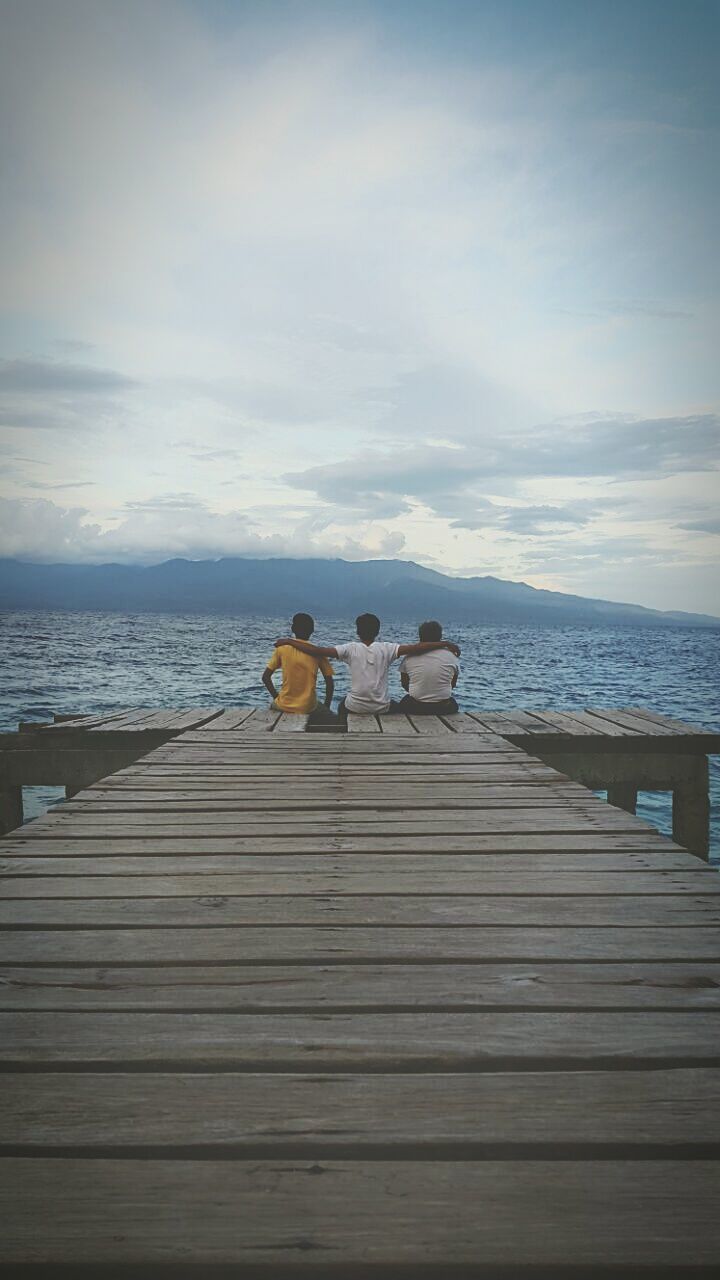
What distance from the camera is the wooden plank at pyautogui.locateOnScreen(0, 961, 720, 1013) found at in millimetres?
2053

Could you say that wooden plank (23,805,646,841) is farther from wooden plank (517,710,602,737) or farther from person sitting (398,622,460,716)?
person sitting (398,622,460,716)

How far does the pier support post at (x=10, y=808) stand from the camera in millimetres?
8047

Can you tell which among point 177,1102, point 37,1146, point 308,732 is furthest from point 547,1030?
point 308,732

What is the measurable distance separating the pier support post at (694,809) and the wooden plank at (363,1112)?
6398 millimetres

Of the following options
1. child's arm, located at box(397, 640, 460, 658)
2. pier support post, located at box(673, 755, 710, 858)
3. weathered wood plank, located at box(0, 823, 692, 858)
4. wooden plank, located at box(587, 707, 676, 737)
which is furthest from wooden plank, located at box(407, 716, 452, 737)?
weathered wood plank, located at box(0, 823, 692, 858)

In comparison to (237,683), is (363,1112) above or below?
above

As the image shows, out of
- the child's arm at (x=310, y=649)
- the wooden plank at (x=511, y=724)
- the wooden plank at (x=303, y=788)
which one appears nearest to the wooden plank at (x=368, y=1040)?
the wooden plank at (x=303, y=788)

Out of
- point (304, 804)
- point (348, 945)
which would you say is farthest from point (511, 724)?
point (348, 945)

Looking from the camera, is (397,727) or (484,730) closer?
(484,730)

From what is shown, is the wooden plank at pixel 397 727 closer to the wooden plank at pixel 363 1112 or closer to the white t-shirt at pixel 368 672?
the white t-shirt at pixel 368 672

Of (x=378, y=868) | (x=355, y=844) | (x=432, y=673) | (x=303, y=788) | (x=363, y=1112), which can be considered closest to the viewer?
(x=363, y=1112)

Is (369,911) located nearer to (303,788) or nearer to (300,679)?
(303,788)

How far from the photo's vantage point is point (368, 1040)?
6.15ft

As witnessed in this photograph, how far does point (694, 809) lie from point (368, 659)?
12.9 ft
